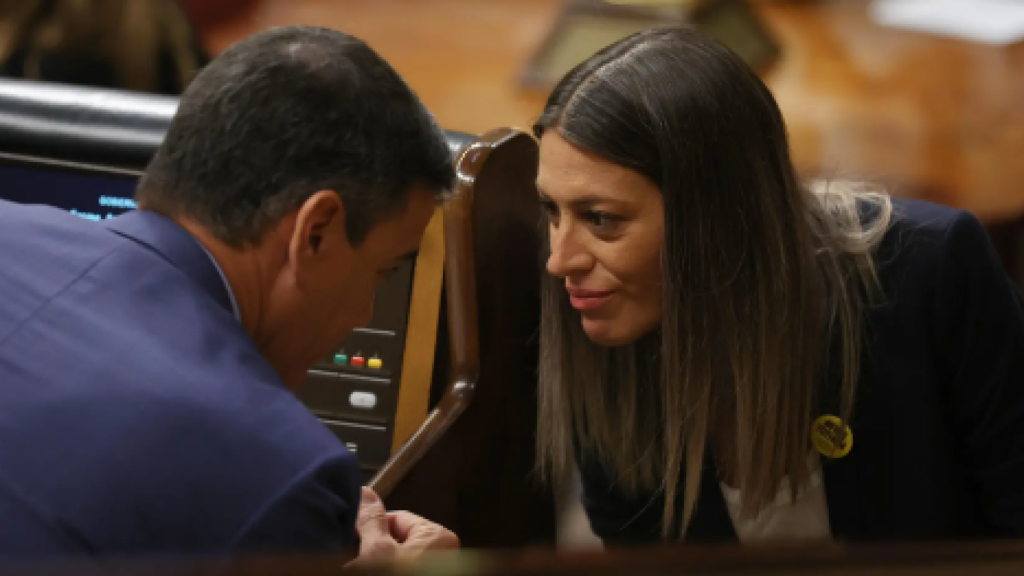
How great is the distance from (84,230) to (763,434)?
0.84 meters

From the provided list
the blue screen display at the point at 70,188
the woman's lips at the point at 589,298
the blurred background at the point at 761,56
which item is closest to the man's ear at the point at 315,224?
the woman's lips at the point at 589,298

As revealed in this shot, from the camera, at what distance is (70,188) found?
1.66 m

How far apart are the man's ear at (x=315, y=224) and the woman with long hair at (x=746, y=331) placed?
1.23 ft

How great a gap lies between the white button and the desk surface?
111cm

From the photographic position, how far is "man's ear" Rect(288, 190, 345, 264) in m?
1.05

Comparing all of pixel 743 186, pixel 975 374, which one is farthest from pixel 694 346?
pixel 975 374

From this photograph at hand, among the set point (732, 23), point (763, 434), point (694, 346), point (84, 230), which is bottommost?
point (763, 434)

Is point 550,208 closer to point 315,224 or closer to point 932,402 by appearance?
point 315,224

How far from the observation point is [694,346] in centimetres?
144

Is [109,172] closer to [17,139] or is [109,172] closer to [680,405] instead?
[17,139]

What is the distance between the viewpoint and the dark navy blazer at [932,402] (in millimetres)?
1469

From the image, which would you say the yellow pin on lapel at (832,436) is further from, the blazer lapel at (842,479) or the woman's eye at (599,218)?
the woman's eye at (599,218)

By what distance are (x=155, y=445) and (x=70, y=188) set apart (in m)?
0.87

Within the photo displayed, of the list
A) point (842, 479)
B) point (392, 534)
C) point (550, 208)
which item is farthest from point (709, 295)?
point (392, 534)
